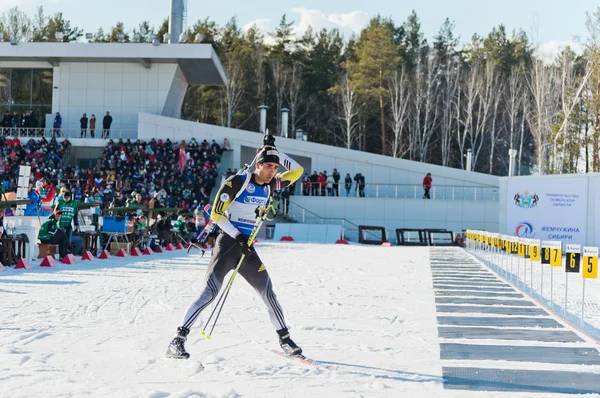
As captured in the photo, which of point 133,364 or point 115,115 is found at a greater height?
point 115,115

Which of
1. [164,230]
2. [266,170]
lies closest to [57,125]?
[164,230]

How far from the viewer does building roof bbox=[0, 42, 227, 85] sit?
1906 inches

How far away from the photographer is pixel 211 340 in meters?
7.75

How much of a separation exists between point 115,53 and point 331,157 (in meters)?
14.2

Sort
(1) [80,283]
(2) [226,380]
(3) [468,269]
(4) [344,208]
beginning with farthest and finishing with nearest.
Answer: (4) [344,208] → (3) [468,269] → (1) [80,283] → (2) [226,380]

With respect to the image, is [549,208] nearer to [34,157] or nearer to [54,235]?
[54,235]

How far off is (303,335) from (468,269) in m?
11.4

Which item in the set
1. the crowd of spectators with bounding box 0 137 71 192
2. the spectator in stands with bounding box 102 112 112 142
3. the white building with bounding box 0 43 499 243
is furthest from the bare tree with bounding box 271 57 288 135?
the crowd of spectators with bounding box 0 137 71 192

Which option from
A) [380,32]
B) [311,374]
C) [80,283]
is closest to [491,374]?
[311,374]

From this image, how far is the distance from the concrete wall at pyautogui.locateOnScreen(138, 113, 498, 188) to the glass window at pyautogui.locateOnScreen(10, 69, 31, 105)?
8876 mm

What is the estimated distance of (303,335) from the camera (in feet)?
27.0

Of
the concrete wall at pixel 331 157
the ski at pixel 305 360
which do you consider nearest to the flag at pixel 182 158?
the concrete wall at pixel 331 157

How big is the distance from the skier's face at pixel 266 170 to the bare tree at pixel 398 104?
54489 millimetres

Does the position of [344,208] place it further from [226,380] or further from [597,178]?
[226,380]
